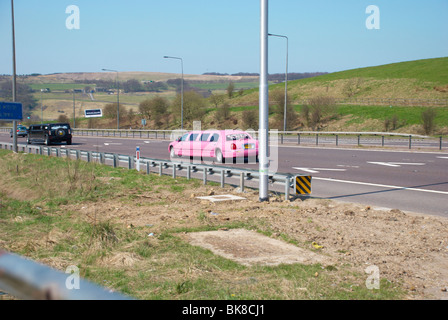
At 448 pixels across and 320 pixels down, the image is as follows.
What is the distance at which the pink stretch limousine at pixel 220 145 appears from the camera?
838 inches

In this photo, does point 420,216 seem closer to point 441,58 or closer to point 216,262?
point 216,262

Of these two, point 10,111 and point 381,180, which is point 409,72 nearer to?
point 381,180

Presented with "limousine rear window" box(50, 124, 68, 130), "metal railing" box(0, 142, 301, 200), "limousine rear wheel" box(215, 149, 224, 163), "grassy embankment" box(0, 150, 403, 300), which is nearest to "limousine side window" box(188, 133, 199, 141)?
"limousine rear wheel" box(215, 149, 224, 163)

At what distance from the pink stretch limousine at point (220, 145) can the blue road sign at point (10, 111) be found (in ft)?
25.6

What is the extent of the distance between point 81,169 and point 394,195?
10926mm

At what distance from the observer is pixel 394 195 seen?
12.8m

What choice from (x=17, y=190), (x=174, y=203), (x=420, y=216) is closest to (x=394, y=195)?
(x=420, y=216)

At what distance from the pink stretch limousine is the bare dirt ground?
9.14m

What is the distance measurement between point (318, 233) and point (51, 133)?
35.7 m

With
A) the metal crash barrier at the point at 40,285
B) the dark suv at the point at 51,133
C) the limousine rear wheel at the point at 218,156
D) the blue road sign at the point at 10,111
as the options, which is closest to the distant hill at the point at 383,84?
the dark suv at the point at 51,133

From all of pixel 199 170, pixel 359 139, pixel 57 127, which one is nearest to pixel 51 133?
pixel 57 127

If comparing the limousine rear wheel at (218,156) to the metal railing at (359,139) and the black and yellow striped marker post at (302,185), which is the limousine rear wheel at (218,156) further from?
the metal railing at (359,139)

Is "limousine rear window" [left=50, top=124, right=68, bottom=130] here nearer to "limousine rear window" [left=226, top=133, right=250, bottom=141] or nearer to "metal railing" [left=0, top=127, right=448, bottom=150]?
"metal railing" [left=0, top=127, right=448, bottom=150]

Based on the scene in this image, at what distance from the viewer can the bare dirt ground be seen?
20.8ft
